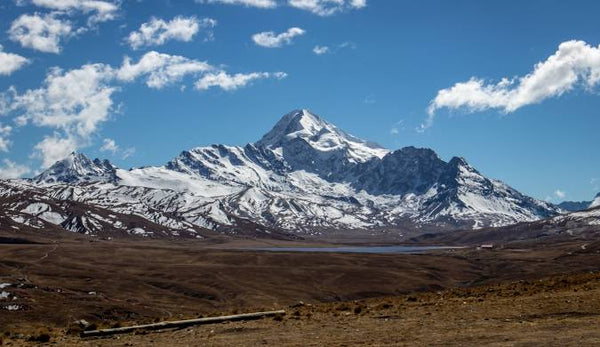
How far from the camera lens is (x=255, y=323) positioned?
3209 cm

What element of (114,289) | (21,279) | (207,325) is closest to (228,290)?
(114,289)

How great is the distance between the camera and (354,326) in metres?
29.0

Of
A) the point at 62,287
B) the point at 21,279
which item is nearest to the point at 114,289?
the point at 62,287

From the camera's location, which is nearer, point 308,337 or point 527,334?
point 527,334

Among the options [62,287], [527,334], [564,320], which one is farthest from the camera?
[62,287]

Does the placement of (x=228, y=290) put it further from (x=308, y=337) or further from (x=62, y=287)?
(x=308, y=337)

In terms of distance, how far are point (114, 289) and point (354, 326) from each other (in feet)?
530

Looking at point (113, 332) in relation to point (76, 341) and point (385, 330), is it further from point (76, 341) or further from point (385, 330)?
point (385, 330)

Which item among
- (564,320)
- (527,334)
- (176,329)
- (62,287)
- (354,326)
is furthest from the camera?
(62,287)

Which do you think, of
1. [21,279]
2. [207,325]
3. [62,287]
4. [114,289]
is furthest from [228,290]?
[207,325]

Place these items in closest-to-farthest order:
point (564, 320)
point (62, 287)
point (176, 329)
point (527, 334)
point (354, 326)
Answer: point (527, 334), point (564, 320), point (354, 326), point (176, 329), point (62, 287)

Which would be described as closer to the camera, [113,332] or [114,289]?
[113,332]

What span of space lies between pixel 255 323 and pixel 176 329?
13.1 feet

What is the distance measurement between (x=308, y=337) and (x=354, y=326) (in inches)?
120
